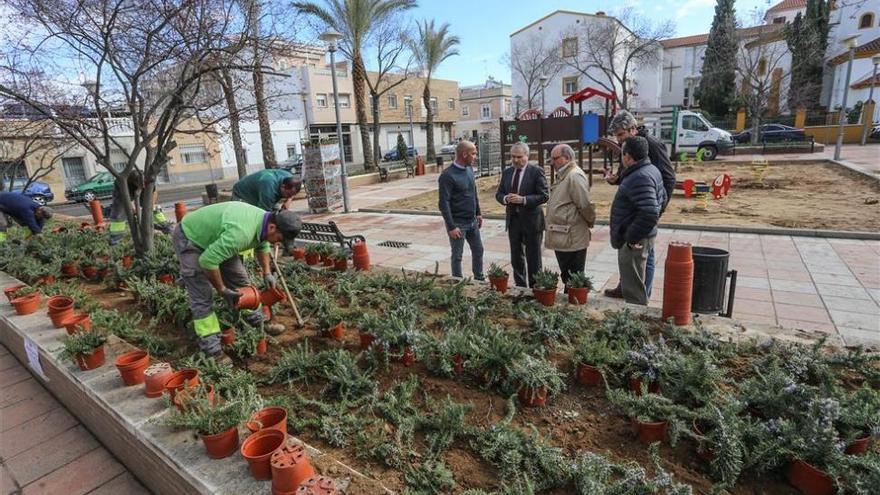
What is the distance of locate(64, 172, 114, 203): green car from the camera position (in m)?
21.6

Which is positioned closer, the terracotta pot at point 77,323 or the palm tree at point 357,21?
the terracotta pot at point 77,323

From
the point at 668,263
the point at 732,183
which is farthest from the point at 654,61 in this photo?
the point at 668,263

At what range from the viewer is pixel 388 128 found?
42969 millimetres

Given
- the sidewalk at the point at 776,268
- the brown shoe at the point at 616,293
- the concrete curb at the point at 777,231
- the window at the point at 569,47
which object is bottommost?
the sidewalk at the point at 776,268

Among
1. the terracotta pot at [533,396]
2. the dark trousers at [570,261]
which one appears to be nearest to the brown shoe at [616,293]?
the dark trousers at [570,261]

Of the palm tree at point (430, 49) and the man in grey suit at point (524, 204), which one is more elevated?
the palm tree at point (430, 49)

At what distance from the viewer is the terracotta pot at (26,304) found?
4.09 m

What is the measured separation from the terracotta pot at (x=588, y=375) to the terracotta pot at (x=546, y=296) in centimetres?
101

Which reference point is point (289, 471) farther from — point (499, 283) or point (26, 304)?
point (26, 304)

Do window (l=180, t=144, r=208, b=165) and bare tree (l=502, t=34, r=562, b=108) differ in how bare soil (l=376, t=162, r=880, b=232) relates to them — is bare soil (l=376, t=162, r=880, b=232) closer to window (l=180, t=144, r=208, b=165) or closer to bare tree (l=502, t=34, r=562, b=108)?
window (l=180, t=144, r=208, b=165)

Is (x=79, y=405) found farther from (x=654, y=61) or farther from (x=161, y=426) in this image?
(x=654, y=61)

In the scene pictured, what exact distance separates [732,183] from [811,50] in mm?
27090

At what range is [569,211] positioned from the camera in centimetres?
419

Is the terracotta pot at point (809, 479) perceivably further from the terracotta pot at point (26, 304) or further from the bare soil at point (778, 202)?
the bare soil at point (778, 202)
